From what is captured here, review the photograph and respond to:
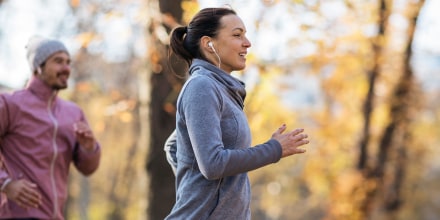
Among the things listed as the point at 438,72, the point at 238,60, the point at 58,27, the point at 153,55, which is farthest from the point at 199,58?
the point at 438,72

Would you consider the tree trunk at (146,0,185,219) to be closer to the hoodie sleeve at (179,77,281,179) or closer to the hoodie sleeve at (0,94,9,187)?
the hoodie sleeve at (0,94,9,187)

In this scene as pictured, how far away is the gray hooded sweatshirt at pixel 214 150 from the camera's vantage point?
358cm

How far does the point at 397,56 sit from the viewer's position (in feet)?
56.1

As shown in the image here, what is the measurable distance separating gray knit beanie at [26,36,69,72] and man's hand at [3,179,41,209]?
1124 mm

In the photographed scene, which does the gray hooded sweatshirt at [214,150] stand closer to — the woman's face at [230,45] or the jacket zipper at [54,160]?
the woman's face at [230,45]

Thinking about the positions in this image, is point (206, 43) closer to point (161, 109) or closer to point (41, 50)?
point (41, 50)

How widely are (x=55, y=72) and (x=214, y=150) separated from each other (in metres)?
2.87

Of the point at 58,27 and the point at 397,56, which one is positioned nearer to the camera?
the point at 397,56

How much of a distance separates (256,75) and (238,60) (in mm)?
5512

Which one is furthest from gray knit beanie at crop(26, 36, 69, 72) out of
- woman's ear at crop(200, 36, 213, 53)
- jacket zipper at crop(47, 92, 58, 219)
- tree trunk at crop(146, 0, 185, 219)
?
woman's ear at crop(200, 36, 213, 53)

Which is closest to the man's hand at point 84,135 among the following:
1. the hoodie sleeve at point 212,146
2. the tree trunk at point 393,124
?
the hoodie sleeve at point 212,146

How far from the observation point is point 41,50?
243 inches

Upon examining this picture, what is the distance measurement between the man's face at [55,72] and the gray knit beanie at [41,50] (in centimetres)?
4

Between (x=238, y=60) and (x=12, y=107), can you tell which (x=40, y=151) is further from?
(x=238, y=60)
